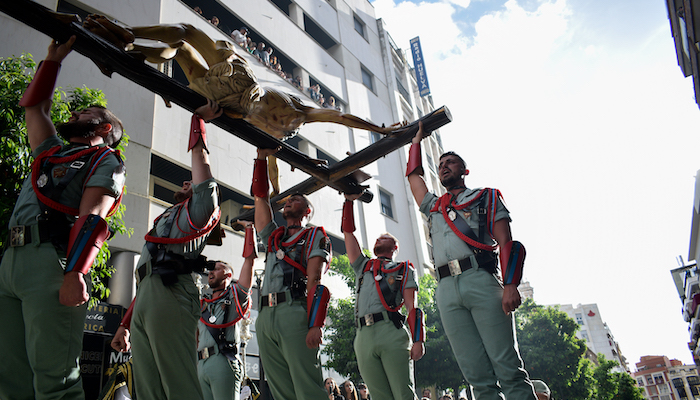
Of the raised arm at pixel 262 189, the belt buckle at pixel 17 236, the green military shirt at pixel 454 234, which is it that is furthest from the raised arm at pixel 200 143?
the green military shirt at pixel 454 234

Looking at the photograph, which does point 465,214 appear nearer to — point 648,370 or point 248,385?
point 248,385

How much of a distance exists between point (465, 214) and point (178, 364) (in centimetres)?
243

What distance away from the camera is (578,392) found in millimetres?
18938

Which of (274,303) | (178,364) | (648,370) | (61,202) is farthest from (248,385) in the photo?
(648,370)

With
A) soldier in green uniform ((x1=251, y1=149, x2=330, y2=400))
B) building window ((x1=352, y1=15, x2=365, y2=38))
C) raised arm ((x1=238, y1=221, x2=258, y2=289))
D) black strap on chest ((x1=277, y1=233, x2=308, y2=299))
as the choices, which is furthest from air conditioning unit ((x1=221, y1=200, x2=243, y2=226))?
building window ((x1=352, y1=15, x2=365, y2=38))

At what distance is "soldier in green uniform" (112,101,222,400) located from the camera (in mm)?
2777

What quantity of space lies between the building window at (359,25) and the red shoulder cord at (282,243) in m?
28.1

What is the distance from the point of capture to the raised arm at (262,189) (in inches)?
171

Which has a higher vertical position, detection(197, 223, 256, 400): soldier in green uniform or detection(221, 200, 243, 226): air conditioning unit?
detection(221, 200, 243, 226): air conditioning unit

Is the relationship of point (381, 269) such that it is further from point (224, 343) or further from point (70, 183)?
point (70, 183)

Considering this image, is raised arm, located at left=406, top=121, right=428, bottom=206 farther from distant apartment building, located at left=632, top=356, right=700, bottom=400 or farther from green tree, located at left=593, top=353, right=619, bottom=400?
distant apartment building, located at left=632, top=356, right=700, bottom=400

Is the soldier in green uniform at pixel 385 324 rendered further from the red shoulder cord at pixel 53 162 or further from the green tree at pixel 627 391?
the green tree at pixel 627 391

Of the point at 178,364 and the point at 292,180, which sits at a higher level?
the point at 292,180

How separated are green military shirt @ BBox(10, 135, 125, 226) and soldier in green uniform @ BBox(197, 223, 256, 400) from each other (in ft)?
7.30
